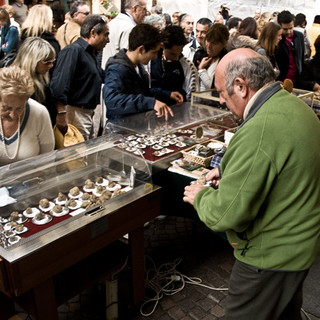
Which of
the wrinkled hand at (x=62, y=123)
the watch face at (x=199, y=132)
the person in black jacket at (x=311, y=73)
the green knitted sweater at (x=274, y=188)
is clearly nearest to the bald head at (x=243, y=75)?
the green knitted sweater at (x=274, y=188)

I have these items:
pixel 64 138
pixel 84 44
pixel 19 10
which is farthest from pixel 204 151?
pixel 19 10

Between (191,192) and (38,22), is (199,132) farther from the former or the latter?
(38,22)

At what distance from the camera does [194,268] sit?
3.00m

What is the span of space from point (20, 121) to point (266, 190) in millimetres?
1734

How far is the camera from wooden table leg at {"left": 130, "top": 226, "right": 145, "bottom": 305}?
234 centimetres

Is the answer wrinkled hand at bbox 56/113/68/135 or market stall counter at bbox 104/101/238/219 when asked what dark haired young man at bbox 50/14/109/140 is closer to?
wrinkled hand at bbox 56/113/68/135

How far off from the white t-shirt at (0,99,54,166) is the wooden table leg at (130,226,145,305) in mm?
946

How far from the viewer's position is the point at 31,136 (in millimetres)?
2484

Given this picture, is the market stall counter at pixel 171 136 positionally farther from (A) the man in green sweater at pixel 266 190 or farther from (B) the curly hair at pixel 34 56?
(A) the man in green sweater at pixel 266 190

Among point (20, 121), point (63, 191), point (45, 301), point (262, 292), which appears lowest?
point (45, 301)

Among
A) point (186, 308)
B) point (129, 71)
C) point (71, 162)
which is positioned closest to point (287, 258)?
point (186, 308)

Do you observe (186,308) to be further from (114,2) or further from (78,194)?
(114,2)

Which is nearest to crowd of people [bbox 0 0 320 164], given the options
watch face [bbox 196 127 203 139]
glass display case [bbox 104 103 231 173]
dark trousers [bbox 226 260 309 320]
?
glass display case [bbox 104 103 231 173]

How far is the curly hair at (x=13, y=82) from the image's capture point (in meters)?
2.15
